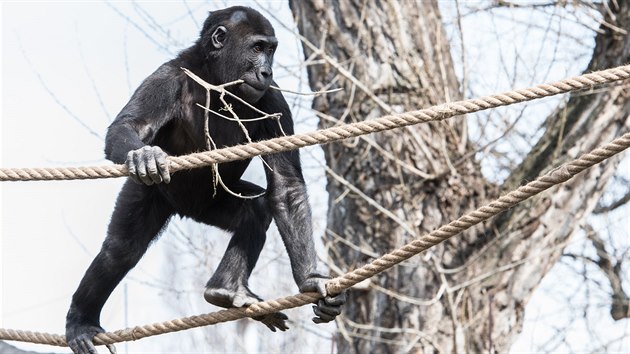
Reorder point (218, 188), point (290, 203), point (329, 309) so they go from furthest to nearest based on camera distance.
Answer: point (218, 188) → point (290, 203) → point (329, 309)

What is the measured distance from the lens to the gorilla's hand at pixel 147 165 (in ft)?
15.9

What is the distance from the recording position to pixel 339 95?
10.2 meters

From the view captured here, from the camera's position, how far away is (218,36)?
6.64 meters

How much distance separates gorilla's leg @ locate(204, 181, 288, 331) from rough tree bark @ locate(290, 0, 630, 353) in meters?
3.45

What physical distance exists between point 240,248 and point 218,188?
1.67 feet

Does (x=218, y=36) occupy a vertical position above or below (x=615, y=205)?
below

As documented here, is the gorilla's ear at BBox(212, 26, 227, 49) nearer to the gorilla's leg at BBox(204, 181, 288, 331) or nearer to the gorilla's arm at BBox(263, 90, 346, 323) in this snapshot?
the gorilla's arm at BBox(263, 90, 346, 323)

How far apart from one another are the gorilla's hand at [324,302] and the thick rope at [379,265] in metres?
0.05

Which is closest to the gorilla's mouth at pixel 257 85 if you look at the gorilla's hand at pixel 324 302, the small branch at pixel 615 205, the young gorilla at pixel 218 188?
the young gorilla at pixel 218 188

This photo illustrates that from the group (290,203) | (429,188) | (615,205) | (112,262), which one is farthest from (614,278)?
(112,262)

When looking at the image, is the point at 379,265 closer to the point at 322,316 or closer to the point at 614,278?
the point at 322,316

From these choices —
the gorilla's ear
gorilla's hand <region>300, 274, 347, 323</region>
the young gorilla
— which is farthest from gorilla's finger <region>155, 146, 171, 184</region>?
the gorilla's ear

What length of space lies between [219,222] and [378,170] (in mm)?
3769

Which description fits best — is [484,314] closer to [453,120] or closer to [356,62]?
[453,120]
